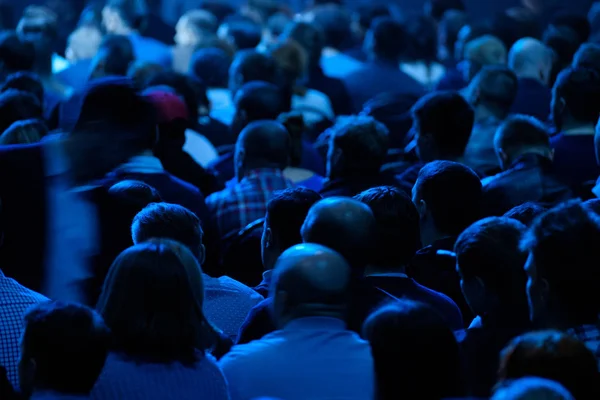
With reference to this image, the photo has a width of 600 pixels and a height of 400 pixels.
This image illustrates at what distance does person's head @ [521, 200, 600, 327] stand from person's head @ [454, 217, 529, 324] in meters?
0.23

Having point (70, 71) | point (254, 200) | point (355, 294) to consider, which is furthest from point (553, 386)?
point (70, 71)

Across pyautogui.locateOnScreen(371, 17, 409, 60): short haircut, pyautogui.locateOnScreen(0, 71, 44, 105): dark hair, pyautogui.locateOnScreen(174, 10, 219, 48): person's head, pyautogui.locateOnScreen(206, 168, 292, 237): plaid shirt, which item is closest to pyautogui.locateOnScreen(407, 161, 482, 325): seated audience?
pyautogui.locateOnScreen(206, 168, 292, 237): plaid shirt

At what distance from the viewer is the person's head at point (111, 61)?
7863mm

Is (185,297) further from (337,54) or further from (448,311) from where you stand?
(337,54)

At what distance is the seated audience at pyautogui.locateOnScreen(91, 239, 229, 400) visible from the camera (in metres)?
3.32

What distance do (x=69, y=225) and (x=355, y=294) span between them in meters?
1.05

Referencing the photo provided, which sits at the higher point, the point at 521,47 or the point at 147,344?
the point at 147,344

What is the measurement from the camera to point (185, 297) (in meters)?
3.38

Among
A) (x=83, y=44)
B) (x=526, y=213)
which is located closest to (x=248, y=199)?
(x=526, y=213)

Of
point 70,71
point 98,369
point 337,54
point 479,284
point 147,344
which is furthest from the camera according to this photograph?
point 337,54

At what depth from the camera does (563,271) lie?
3.44 metres

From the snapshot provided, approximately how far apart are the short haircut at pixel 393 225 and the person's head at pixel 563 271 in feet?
2.74

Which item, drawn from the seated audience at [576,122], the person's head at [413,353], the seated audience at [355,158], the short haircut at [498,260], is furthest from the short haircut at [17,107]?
the person's head at [413,353]

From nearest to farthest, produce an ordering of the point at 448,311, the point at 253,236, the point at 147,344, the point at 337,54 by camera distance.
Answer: the point at 147,344 → the point at 448,311 → the point at 253,236 → the point at 337,54
